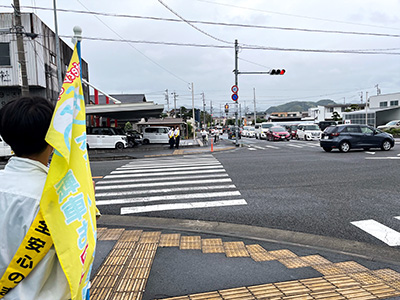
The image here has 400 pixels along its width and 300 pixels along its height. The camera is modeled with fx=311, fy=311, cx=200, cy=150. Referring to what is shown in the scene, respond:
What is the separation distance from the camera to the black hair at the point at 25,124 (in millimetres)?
1470

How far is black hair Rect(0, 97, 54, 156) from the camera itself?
4.82 ft

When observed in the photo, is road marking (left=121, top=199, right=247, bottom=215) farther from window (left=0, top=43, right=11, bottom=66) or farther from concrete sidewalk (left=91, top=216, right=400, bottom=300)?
window (left=0, top=43, right=11, bottom=66)

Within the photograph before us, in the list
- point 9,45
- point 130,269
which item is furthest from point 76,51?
point 9,45

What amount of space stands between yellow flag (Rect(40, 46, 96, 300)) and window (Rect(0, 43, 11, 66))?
76.5ft

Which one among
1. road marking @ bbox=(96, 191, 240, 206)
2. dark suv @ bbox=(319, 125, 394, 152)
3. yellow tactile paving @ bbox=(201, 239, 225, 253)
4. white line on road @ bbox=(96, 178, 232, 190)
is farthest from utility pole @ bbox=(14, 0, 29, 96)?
dark suv @ bbox=(319, 125, 394, 152)

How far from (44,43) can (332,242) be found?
918 inches

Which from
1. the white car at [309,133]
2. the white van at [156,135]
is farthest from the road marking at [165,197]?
the white car at [309,133]

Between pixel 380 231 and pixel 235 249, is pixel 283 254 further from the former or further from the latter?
pixel 380 231

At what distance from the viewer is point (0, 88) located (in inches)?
826

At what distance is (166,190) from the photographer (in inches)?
323

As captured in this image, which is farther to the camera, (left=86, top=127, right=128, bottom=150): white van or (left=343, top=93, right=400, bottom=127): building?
(left=343, top=93, right=400, bottom=127): building

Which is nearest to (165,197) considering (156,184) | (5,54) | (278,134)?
(156,184)

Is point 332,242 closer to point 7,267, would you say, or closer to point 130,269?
point 130,269

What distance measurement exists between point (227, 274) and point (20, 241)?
2.33m
